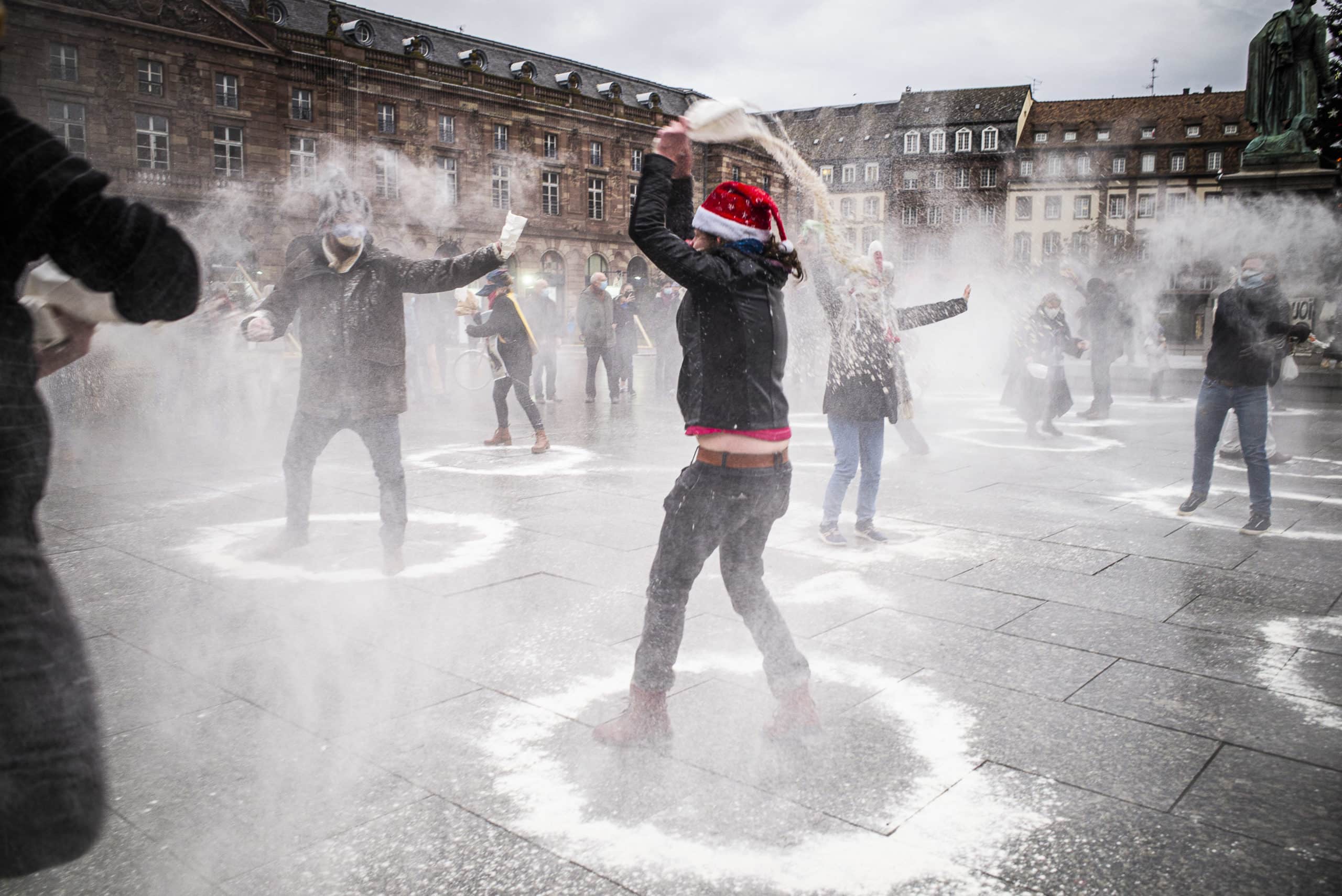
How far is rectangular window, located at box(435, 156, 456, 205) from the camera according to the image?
35812mm

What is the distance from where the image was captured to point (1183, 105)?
67688 mm

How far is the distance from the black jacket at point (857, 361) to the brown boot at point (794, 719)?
3034mm

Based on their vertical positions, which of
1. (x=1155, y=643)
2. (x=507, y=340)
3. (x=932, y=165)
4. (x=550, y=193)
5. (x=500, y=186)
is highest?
(x=932, y=165)

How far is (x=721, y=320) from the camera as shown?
10.1ft

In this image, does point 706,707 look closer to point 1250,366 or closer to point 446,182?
point 1250,366

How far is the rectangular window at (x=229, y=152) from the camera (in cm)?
2909

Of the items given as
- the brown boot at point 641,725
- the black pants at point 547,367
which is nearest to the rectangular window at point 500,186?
the black pants at point 547,367

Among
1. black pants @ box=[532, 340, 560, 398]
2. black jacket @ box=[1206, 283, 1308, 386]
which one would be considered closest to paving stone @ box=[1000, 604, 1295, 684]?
black jacket @ box=[1206, 283, 1308, 386]

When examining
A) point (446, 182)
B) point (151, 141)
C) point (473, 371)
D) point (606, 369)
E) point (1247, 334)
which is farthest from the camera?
point (446, 182)

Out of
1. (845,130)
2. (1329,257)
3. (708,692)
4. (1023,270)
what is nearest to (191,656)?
(708,692)

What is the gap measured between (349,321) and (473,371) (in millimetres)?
15620

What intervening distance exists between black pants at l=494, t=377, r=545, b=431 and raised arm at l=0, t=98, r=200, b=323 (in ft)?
26.0

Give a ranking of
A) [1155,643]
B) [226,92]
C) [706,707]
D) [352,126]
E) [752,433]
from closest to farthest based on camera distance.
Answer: [752,433] → [706,707] → [1155,643] → [226,92] → [352,126]

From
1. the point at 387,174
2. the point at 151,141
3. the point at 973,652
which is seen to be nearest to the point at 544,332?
the point at 973,652
